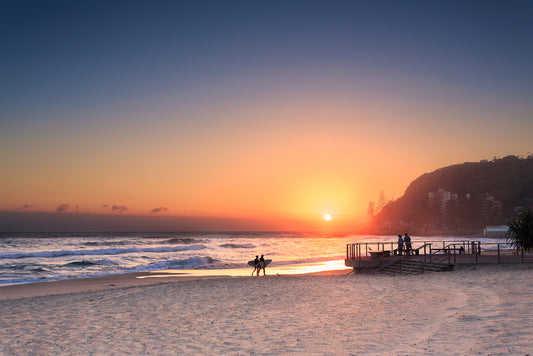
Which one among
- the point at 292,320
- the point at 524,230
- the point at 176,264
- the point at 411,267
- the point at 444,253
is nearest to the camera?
the point at 292,320

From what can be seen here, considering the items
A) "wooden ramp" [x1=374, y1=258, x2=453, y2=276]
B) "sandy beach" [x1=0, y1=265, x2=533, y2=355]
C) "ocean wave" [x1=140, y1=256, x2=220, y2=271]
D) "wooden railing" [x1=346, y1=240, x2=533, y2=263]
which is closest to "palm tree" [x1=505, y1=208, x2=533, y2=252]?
"wooden railing" [x1=346, y1=240, x2=533, y2=263]

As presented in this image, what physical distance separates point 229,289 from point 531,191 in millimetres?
213713

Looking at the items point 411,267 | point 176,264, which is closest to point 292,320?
point 411,267

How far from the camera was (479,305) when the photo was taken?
11508 millimetres

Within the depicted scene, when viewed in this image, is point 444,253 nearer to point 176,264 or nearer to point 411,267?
point 411,267

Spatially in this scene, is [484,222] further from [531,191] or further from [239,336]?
A: [239,336]

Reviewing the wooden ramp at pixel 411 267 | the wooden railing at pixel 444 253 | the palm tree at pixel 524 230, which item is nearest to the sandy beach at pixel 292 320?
the wooden ramp at pixel 411 267

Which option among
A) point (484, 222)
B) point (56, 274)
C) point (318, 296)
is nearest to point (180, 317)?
point (318, 296)

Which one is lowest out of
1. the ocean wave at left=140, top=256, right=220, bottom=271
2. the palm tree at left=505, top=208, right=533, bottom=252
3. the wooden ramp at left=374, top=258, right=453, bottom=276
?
the ocean wave at left=140, top=256, right=220, bottom=271

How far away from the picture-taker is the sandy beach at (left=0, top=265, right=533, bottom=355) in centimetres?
837

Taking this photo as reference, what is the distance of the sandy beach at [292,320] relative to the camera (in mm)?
8367

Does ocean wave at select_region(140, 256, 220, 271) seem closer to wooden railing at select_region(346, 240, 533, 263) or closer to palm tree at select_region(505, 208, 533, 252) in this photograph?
wooden railing at select_region(346, 240, 533, 263)

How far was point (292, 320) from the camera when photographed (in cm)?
1134

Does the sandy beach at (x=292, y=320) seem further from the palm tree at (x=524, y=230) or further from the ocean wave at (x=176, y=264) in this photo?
the ocean wave at (x=176, y=264)
